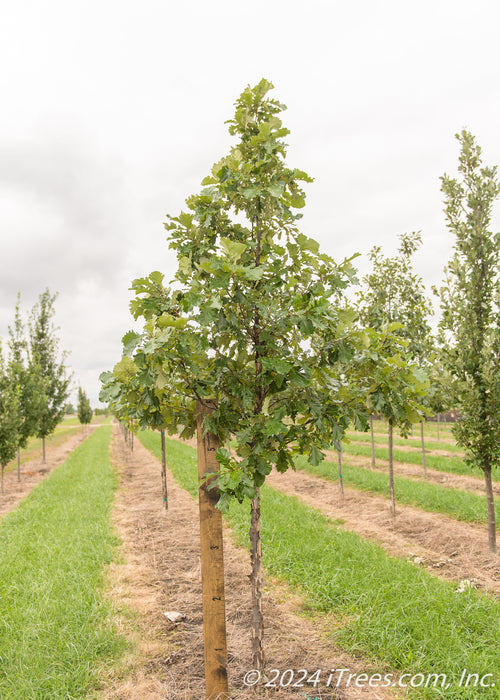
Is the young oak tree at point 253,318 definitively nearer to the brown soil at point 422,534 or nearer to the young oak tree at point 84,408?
the brown soil at point 422,534

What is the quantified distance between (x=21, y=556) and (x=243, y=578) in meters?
3.35

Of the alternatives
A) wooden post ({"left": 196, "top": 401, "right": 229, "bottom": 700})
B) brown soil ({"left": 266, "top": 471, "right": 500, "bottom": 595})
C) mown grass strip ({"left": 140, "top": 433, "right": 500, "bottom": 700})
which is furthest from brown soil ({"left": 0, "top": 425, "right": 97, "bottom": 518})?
wooden post ({"left": 196, "top": 401, "right": 229, "bottom": 700})

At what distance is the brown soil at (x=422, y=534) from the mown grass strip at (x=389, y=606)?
75cm

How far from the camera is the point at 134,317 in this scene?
2875 mm

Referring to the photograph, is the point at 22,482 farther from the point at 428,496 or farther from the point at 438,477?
the point at 438,477

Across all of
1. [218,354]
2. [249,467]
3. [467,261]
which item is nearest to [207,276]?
[218,354]

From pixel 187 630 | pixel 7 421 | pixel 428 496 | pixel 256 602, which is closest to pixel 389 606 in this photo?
pixel 256 602

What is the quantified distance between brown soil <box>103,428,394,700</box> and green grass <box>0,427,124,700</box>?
25 centimetres

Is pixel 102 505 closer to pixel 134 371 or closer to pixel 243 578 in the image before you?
pixel 243 578

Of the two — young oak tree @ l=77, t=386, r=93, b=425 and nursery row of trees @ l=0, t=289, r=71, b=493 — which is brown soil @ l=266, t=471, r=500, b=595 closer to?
nursery row of trees @ l=0, t=289, r=71, b=493

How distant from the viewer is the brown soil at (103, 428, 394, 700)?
3264 mm

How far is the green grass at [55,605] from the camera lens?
11.1 ft

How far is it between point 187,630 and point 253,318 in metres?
3.29

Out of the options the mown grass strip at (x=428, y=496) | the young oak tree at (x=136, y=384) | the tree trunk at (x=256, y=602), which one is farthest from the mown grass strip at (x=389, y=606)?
the young oak tree at (x=136, y=384)
